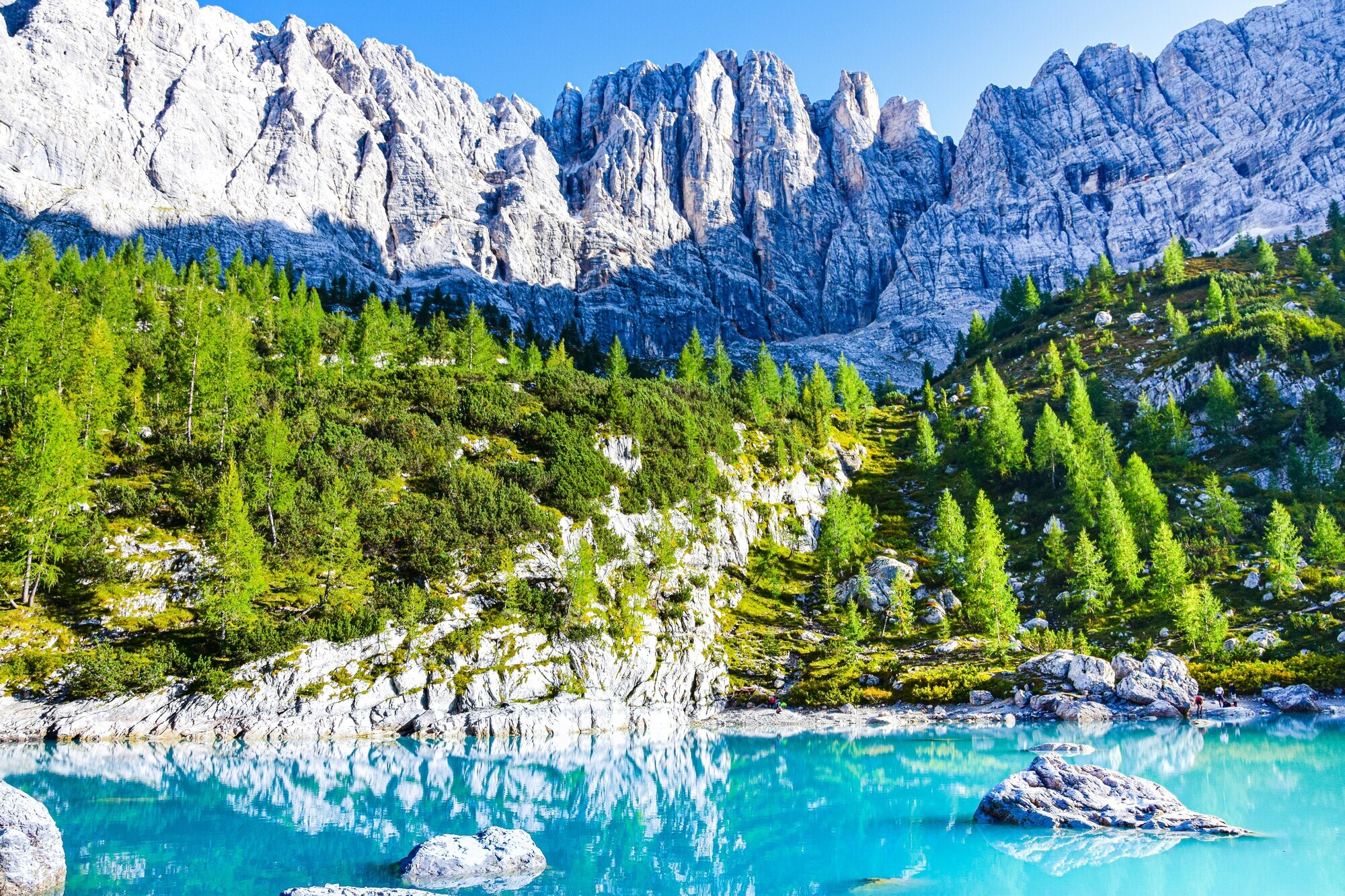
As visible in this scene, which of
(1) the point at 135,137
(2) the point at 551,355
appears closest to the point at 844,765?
(2) the point at 551,355

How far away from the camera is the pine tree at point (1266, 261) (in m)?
124

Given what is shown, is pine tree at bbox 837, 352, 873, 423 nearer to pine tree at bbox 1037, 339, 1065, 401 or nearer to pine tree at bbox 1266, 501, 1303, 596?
pine tree at bbox 1037, 339, 1065, 401

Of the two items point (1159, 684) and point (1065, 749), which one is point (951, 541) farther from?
point (1065, 749)

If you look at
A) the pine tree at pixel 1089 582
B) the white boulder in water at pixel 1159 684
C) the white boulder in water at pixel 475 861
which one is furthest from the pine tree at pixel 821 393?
the white boulder in water at pixel 475 861

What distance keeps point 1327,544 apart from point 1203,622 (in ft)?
57.0

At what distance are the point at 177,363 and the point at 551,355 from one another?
47846 millimetres

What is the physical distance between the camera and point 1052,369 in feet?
376

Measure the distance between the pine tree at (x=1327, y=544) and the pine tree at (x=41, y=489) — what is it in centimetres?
8749

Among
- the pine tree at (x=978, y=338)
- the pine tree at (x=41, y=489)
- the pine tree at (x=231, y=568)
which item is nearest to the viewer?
the pine tree at (x=41, y=489)

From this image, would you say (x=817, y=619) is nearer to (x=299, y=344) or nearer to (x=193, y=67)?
(x=299, y=344)

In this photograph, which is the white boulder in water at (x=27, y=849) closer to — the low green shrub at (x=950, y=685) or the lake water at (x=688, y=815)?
the lake water at (x=688, y=815)

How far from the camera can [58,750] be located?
34500 millimetres

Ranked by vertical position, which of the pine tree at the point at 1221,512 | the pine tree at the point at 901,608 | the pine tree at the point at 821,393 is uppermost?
the pine tree at the point at 821,393

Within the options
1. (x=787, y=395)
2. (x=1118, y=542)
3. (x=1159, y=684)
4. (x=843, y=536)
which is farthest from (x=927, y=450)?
(x=1159, y=684)
